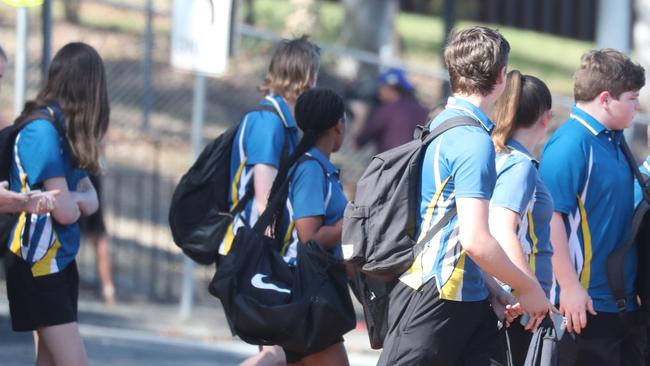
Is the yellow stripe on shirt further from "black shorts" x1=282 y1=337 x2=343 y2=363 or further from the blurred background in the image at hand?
the blurred background

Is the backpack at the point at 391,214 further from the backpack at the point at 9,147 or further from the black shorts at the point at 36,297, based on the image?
the backpack at the point at 9,147

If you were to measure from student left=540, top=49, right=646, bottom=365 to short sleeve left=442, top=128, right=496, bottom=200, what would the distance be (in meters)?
0.96

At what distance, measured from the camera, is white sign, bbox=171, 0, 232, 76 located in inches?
361

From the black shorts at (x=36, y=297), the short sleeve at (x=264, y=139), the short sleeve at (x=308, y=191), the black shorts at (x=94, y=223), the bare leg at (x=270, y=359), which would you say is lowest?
the black shorts at (x=94, y=223)

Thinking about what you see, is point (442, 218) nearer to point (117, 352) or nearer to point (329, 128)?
point (329, 128)

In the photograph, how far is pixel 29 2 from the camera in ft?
22.7

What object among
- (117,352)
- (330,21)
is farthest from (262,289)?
(330,21)

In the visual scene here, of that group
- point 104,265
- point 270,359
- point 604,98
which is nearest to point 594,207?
point 604,98

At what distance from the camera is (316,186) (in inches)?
213

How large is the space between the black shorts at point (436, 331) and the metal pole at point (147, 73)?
1045 cm

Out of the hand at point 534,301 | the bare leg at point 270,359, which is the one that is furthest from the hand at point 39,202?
the hand at point 534,301

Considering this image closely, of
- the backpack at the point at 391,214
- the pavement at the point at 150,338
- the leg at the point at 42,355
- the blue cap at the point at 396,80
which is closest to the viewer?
the backpack at the point at 391,214

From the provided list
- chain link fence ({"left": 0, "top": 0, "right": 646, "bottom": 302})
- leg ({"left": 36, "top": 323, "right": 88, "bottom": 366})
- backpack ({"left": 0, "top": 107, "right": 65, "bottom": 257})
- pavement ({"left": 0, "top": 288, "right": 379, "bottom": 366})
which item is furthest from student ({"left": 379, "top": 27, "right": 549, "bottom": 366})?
chain link fence ({"left": 0, "top": 0, "right": 646, "bottom": 302})

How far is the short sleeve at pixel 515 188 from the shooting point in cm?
454
